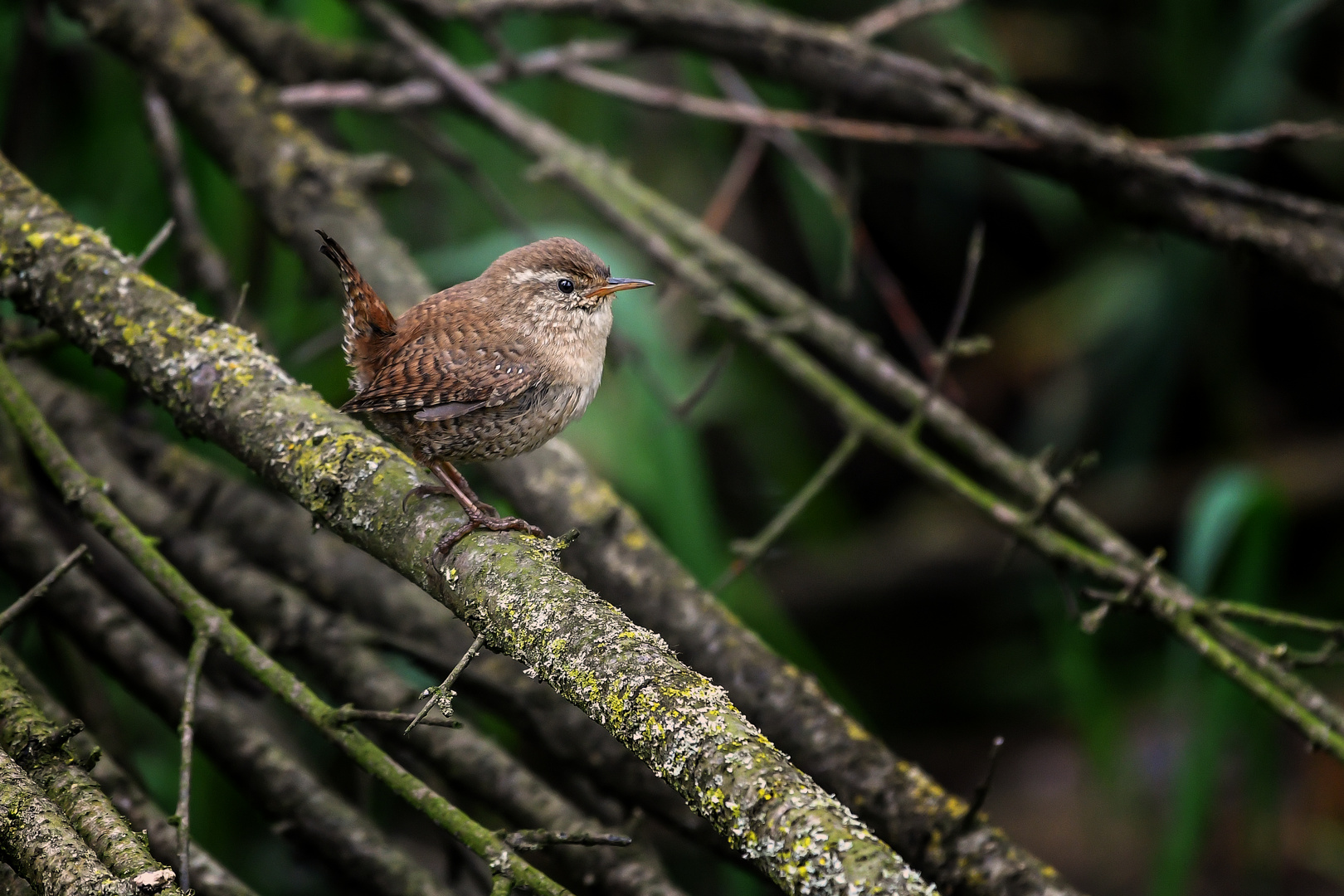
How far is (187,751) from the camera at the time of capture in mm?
1614

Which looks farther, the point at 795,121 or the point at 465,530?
the point at 795,121

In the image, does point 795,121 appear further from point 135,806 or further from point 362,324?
point 135,806

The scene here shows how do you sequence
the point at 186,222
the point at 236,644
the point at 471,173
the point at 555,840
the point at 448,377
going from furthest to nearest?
1. the point at 471,173
2. the point at 186,222
3. the point at 448,377
4. the point at 236,644
5. the point at 555,840

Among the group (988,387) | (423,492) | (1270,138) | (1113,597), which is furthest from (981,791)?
(988,387)

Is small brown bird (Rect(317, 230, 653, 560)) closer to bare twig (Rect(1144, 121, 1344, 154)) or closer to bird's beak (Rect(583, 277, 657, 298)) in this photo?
bird's beak (Rect(583, 277, 657, 298))

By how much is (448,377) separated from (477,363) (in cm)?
7

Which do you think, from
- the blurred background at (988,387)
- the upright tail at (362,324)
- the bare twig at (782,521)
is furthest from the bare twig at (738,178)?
the upright tail at (362,324)

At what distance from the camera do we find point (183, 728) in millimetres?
1647

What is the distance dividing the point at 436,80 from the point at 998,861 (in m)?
2.58

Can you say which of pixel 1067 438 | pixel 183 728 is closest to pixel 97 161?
pixel 183 728

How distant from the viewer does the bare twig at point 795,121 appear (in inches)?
110

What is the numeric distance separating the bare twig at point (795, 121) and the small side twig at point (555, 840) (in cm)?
200

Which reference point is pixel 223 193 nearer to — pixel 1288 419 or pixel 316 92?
pixel 316 92

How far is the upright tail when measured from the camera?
2109 millimetres
